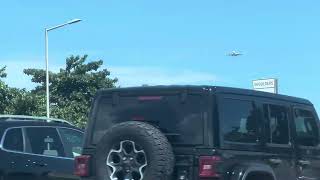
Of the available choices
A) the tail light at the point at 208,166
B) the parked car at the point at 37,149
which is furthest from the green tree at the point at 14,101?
the tail light at the point at 208,166

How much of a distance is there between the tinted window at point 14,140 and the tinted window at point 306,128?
13.9 feet

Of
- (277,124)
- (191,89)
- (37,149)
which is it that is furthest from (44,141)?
(277,124)

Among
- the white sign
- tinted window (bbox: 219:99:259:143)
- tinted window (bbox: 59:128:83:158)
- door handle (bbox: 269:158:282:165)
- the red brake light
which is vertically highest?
the white sign

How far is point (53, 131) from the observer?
10.7m

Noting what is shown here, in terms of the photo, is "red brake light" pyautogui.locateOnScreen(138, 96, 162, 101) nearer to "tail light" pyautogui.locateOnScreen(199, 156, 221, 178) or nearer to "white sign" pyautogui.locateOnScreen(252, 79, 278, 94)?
"tail light" pyautogui.locateOnScreen(199, 156, 221, 178)

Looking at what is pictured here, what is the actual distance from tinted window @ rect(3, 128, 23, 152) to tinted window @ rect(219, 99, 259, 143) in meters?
4.06

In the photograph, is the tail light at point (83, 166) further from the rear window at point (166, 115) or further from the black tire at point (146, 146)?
the black tire at point (146, 146)

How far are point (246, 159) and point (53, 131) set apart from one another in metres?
4.15

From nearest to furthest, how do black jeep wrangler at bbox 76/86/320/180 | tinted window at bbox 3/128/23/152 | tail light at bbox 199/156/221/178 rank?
1. tail light at bbox 199/156/221/178
2. black jeep wrangler at bbox 76/86/320/180
3. tinted window at bbox 3/128/23/152

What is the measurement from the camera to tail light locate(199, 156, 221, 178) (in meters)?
7.00

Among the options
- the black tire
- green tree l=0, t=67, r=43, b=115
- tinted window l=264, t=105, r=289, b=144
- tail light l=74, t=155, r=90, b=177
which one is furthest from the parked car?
green tree l=0, t=67, r=43, b=115

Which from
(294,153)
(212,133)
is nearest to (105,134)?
(212,133)

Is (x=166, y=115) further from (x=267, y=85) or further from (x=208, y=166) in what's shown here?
(x=267, y=85)

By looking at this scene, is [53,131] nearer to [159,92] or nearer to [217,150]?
[159,92]
